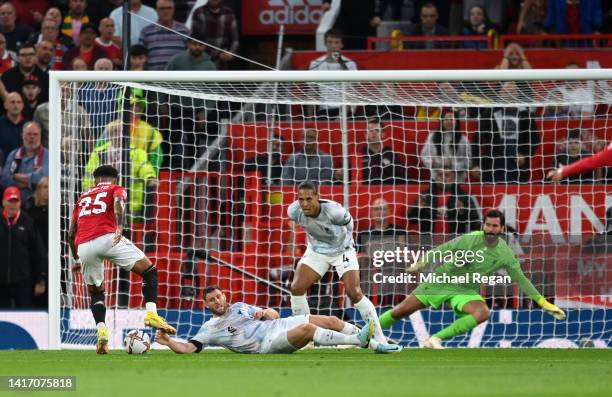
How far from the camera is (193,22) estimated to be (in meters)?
20.4

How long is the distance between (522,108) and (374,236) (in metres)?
2.55

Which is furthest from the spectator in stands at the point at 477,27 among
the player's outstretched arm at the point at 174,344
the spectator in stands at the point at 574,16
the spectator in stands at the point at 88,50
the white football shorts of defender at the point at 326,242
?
the player's outstretched arm at the point at 174,344

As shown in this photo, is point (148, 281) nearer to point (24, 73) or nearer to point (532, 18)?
Result: point (24, 73)

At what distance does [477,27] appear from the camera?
20375 millimetres

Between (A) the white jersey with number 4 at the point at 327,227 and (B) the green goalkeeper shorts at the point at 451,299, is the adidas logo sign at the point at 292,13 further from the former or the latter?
(B) the green goalkeeper shorts at the point at 451,299

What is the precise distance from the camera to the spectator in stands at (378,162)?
17.0 m

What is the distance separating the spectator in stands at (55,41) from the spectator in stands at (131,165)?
365 centimetres

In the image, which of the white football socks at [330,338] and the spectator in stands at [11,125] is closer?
the white football socks at [330,338]

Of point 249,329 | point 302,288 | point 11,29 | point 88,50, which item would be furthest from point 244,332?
point 11,29

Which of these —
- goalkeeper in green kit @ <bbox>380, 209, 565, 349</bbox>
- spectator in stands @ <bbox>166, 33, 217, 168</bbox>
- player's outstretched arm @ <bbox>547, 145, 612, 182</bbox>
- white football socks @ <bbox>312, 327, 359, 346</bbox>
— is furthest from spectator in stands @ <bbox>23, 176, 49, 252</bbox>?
player's outstretched arm @ <bbox>547, 145, 612, 182</bbox>

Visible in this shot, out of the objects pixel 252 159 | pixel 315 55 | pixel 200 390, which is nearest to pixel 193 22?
pixel 315 55

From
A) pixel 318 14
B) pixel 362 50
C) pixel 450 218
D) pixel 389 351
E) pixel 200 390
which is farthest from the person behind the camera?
pixel 318 14

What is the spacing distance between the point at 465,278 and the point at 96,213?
4.05 meters

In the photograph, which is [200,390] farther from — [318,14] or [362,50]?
[318,14]
